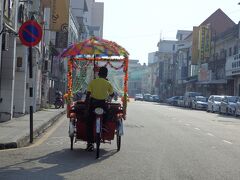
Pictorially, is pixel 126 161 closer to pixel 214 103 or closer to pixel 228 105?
pixel 228 105

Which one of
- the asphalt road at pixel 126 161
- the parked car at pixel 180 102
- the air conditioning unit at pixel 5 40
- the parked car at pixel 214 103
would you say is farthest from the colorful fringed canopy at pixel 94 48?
the parked car at pixel 180 102

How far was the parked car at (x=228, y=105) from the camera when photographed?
136 feet

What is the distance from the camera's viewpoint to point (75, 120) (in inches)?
478

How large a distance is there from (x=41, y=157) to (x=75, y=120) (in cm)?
154

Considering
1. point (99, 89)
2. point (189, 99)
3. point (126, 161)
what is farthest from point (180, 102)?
point (126, 161)

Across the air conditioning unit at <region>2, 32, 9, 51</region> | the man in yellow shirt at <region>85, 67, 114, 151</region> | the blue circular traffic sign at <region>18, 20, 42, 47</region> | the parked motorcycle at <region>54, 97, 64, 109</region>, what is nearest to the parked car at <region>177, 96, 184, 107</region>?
the parked motorcycle at <region>54, 97, 64, 109</region>

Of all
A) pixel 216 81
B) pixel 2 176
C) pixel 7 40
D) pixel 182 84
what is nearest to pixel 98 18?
pixel 182 84

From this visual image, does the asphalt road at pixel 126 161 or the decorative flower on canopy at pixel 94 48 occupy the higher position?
the decorative flower on canopy at pixel 94 48

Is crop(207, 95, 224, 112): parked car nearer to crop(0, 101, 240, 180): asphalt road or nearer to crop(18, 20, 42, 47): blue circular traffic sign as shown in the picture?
crop(0, 101, 240, 180): asphalt road

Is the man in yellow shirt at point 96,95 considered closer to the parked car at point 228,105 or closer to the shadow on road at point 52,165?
the shadow on road at point 52,165

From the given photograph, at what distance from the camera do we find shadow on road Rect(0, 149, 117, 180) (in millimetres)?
8719

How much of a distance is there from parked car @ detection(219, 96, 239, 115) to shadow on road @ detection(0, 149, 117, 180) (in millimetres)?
30761

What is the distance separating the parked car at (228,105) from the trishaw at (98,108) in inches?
1112

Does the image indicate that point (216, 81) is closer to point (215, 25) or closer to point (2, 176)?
point (215, 25)
